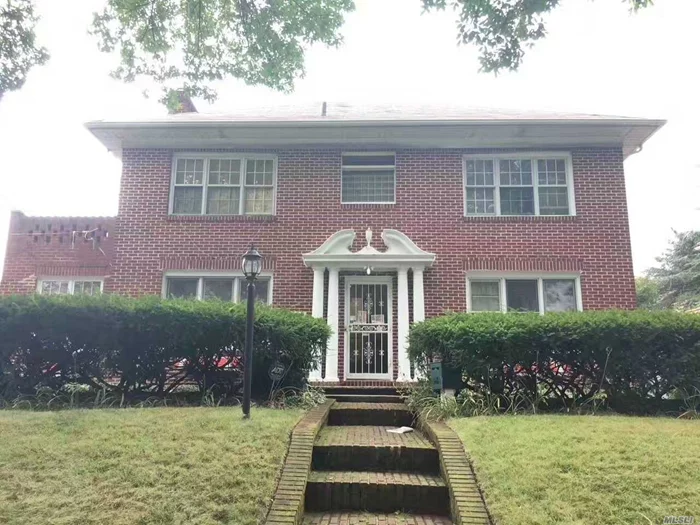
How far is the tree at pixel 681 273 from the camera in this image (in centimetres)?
2025

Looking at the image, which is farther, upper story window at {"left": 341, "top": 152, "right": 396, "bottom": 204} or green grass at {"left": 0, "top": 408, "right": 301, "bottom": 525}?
upper story window at {"left": 341, "top": 152, "right": 396, "bottom": 204}

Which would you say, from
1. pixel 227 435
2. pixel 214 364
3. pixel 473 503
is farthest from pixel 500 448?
pixel 214 364

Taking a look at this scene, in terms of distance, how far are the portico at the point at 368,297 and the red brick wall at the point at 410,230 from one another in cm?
32

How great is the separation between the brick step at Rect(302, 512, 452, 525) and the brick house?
485 centimetres

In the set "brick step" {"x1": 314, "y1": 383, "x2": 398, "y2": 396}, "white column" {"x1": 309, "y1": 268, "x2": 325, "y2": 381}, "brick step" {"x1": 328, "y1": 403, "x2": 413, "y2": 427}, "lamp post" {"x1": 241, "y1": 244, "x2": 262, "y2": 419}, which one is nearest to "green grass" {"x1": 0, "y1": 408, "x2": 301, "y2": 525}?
"lamp post" {"x1": 241, "y1": 244, "x2": 262, "y2": 419}

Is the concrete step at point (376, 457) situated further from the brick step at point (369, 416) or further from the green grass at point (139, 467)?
the brick step at point (369, 416)

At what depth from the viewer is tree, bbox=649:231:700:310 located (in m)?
20.2

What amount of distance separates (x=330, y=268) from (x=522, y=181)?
14.7 ft

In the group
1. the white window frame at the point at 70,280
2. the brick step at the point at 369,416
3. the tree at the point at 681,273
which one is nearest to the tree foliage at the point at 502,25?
the brick step at the point at 369,416

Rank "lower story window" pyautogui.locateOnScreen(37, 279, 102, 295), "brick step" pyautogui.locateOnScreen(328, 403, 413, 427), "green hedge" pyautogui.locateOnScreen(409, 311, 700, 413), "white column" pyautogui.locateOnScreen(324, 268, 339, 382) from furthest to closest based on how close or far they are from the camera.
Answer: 1. "lower story window" pyautogui.locateOnScreen(37, 279, 102, 295)
2. "white column" pyautogui.locateOnScreen(324, 268, 339, 382)
3. "brick step" pyautogui.locateOnScreen(328, 403, 413, 427)
4. "green hedge" pyautogui.locateOnScreen(409, 311, 700, 413)

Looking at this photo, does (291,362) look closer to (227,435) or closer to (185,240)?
(227,435)

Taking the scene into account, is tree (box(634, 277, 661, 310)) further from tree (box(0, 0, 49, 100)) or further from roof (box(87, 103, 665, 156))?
tree (box(0, 0, 49, 100))

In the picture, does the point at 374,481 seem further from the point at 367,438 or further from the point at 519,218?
the point at 519,218

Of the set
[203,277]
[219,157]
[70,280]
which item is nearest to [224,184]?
[219,157]
